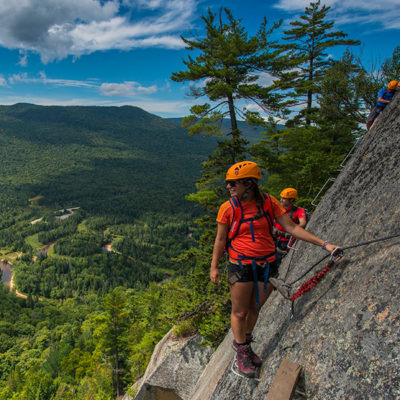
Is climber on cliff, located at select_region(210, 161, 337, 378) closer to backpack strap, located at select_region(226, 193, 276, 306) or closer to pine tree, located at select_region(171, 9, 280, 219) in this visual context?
backpack strap, located at select_region(226, 193, 276, 306)

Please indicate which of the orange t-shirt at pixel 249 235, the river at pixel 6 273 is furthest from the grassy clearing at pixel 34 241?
the orange t-shirt at pixel 249 235

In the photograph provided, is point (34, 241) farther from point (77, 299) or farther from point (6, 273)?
point (77, 299)

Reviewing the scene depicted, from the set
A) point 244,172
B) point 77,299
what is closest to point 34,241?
point 77,299

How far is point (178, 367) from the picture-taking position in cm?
1271

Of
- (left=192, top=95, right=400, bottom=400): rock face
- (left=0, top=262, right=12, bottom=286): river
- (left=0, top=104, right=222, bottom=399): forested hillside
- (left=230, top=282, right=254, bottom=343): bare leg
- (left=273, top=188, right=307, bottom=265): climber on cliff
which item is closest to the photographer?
(left=192, top=95, right=400, bottom=400): rock face

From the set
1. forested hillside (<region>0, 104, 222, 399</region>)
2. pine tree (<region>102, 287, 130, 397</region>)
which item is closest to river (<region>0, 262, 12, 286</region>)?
forested hillside (<region>0, 104, 222, 399</region>)

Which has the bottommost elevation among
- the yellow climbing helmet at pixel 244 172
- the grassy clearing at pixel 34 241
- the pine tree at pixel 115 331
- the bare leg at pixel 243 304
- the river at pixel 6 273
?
the river at pixel 6 273

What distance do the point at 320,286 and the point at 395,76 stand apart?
13.4 m

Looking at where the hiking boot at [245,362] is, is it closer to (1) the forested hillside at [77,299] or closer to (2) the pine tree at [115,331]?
(1) the forested hillside at [77,299]

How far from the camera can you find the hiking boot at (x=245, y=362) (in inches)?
155

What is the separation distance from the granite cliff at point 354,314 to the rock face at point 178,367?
8.92m

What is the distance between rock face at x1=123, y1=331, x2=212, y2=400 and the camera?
12.6 meters

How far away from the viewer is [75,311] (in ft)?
305

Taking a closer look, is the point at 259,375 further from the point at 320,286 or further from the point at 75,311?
the point at 75,311
